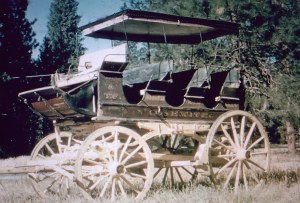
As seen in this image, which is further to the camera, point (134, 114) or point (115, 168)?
point (134, 114)

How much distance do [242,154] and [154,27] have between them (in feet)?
10.2

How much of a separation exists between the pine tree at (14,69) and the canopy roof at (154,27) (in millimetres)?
14619

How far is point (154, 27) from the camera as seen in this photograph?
25.6ft

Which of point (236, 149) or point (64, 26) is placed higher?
point (64, 26)

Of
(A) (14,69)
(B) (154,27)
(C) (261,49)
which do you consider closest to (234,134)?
(B) (154,27)

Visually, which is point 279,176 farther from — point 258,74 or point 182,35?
point 258,74

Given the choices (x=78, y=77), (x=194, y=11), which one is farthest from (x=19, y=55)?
(x=78, y=77)

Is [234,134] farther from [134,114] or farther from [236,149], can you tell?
[134,114]

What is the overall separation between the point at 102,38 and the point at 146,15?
80.4 inches

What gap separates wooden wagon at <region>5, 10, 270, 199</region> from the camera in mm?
6027

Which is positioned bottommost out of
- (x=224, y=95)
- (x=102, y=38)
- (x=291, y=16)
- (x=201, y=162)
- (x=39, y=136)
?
(x=39, y=136)

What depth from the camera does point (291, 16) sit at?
14.4m

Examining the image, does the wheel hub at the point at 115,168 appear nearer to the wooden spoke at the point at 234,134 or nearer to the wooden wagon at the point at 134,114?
the wooden wagon at the point at 134,114

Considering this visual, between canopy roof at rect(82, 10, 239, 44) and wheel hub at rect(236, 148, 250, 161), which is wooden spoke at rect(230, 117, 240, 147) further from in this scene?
canopy roof at rect(82, 10, 239, 44)
